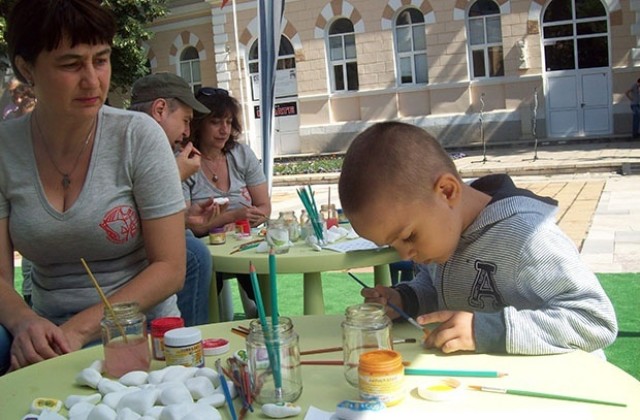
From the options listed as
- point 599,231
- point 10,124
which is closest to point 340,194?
point 10,124

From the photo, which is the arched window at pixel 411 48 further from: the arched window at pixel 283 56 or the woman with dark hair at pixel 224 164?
the woman with dark hair at pixel 224 164

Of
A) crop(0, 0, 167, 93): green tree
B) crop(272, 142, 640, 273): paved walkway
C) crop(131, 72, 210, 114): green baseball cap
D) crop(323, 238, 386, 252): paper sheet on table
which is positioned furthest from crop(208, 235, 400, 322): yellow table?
crop(0, 0, 167, 93): green tree

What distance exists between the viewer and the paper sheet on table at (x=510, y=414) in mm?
1107

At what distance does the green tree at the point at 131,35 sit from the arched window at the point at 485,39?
816cm

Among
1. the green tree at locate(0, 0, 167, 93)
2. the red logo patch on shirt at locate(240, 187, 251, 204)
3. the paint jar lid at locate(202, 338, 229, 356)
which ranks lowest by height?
the paint jar lid at locate(202, 338, 229, 356)

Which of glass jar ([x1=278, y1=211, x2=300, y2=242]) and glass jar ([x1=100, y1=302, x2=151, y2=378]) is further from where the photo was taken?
glass jar ([x1=278, y1=211, x2=300, y2=242])

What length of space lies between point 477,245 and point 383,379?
54 centimetres

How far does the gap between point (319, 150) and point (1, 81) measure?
26.4ft

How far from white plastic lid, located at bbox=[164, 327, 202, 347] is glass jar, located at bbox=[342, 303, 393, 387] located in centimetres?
31

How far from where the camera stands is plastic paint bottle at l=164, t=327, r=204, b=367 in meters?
1.43

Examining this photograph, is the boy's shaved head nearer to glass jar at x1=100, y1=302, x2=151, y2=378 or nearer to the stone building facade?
glass jar at x1=100, y1=302, x2=151, y2=378

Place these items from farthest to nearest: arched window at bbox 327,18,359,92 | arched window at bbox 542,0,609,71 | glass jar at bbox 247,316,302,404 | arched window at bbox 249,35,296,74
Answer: arched window at bbox 249,35,296,74 < arched window at bbox 327,18,359,92 < arched window at bbox 542,0,609,71 < glass jar at bbox 247,316,302,404

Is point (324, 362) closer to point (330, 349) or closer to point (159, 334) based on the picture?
point (330, 349)

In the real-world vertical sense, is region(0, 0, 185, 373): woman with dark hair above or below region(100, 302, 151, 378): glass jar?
above
